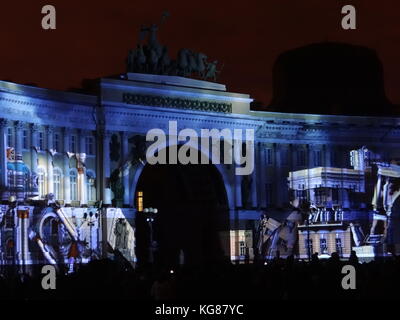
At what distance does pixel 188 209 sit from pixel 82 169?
1143cm

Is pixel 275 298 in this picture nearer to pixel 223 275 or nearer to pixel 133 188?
pixel 223 275

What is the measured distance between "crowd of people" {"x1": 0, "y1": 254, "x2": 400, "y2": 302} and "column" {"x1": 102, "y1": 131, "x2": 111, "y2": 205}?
42.2m

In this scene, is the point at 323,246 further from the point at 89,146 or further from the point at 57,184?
the point at 57,184

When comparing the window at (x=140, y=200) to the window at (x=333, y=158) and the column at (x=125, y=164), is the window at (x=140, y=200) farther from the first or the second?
the window at (x=333, y=158)

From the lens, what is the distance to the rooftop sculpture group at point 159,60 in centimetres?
8188

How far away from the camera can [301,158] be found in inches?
3664

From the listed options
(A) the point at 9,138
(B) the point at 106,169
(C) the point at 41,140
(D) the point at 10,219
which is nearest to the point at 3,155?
(A) the point at 9,138

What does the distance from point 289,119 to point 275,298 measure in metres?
59.2

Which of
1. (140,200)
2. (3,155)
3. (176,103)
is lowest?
(140,200)

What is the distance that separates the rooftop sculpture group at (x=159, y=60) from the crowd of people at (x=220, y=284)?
150 feet

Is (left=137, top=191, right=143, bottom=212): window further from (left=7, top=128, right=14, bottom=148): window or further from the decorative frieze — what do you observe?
(left=7, top=128, right=14, bottom=148): window
